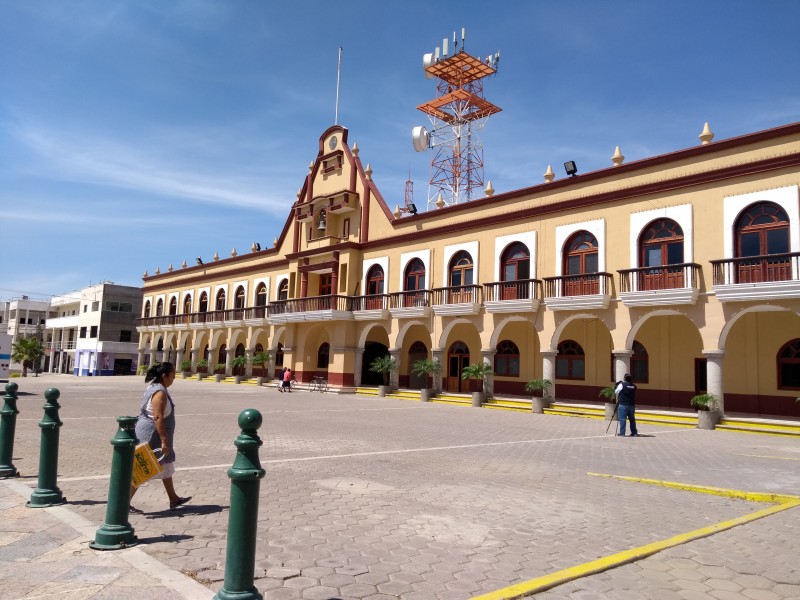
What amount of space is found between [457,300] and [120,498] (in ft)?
71.5

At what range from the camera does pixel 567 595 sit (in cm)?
386

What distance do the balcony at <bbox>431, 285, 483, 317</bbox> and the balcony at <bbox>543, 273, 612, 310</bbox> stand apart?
3290 mm

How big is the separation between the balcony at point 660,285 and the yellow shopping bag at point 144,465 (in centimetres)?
1681

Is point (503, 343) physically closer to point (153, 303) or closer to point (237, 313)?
point (237, 313)

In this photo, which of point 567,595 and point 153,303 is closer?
point 567,595

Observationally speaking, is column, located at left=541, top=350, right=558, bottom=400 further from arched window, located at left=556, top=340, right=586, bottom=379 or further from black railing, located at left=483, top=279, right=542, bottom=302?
arched window, located at left=556, top=340, right=586, bottom=379

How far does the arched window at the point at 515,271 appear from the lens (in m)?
23.3

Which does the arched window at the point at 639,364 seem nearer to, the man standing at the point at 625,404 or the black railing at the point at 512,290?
the black railing at the point at 512,290

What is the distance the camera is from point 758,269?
1722 centimetres

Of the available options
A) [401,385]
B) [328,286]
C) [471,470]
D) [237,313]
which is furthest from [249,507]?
[237,313]

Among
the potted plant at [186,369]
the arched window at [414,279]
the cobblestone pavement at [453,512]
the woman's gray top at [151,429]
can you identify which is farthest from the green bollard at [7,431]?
the potted plant at [186,369]

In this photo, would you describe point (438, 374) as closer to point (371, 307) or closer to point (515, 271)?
point (515, 271)

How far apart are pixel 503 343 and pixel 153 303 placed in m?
35.6

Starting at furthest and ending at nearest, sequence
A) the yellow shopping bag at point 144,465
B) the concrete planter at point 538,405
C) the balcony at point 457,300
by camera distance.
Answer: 1. the balcony at point 457,300
2. the concrete planter at point 538,405
3. the yellow shopping bag at point 144,465
